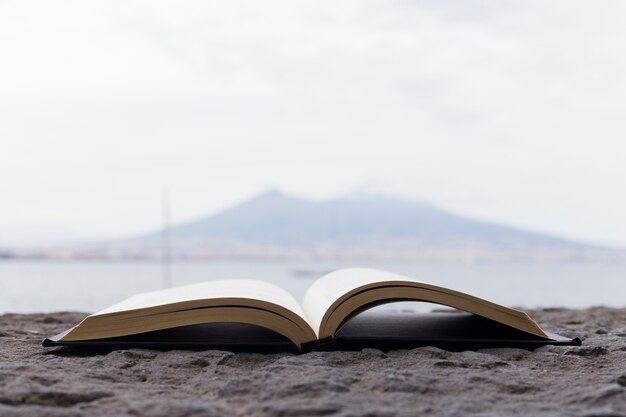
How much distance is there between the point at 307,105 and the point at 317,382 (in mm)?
38717

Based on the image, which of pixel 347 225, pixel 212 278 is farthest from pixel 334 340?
pixel 347 225

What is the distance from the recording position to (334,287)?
7.57 feet

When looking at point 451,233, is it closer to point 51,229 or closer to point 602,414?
point 51,229

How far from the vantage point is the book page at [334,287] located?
6.57ft

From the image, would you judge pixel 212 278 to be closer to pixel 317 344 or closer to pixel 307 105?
pixel 317 344

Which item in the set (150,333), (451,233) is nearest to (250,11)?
(150,333)

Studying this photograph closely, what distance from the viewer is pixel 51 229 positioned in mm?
56812

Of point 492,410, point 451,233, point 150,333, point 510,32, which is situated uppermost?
point 510,32

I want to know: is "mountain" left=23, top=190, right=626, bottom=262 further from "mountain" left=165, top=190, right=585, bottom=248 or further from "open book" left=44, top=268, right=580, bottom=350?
"open book" left=44, top=268, right=580, bottom=350

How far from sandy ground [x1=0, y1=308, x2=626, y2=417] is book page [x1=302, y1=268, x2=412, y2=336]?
0.18 m

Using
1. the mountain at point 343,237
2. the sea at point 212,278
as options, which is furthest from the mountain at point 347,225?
the sea at point 212,278

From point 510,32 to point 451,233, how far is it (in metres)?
33.5

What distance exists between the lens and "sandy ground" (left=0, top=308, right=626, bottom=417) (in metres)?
1.36

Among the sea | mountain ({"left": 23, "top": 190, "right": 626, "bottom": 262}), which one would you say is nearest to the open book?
the sea
